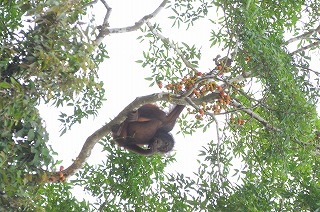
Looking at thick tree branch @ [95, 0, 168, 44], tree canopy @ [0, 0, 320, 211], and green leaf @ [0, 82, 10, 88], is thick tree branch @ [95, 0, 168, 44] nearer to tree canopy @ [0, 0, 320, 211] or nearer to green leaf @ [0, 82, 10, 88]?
tree canopy @ [0, 0, 320, 211]

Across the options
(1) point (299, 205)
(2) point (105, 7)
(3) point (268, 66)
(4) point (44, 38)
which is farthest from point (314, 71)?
(4) point (44, 38)

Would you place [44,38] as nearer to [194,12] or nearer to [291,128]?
[291,128]

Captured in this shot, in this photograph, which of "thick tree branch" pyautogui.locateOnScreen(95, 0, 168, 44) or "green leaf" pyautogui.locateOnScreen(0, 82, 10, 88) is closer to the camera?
"green leaf" pyautogui.locateOnScreen(0, 82, 10, 88)

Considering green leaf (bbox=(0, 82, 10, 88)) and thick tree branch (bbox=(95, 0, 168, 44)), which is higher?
thick tree branch (bbox=(95, 0, 168, 44))

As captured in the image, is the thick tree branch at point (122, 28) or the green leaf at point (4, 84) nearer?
the green leaf at point (4, 84)

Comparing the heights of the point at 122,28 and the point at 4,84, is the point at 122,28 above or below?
above

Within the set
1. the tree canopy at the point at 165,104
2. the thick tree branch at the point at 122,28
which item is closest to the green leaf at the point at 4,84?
the tree canopy at the point at 165,104

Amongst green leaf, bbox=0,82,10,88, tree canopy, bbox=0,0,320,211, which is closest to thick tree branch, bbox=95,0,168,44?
tree canopy, bbox=0,0,320,211

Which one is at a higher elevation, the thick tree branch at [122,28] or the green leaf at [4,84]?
the thick tree branch at [122,28]

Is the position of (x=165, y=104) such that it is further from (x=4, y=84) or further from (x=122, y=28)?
(x=4, y=84)

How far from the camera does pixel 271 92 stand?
361 cm

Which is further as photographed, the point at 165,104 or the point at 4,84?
the point at 165,104

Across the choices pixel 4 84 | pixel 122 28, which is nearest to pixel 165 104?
pixel 122 28

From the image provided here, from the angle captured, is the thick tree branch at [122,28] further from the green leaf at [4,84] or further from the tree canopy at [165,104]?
the green leaf at [4,84]
